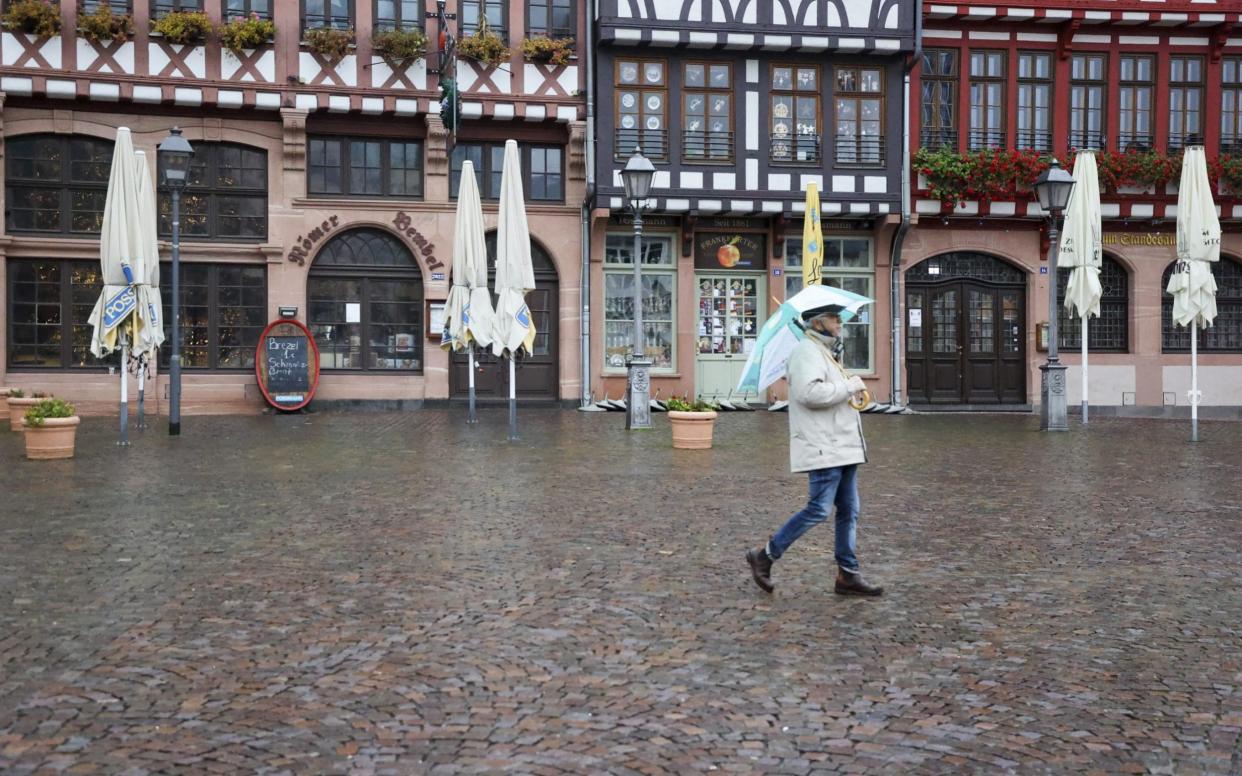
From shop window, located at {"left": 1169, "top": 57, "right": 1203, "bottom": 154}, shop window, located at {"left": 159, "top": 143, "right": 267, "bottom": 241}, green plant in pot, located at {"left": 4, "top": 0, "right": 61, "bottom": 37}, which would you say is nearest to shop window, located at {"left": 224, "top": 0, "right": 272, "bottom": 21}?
shop window, located at {"left": 159, "top": 143, "right": 267, "bottom": 241}

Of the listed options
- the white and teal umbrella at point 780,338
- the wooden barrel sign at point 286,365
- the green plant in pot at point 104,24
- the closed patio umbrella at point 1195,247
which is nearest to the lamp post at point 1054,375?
the closed patio umbrella at point 1195,247

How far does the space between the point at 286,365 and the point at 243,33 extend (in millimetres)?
6034

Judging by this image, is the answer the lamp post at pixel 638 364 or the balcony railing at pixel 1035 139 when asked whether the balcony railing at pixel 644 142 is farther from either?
the balcony railing at pixel 1035 139

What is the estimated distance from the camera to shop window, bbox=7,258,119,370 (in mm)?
22938

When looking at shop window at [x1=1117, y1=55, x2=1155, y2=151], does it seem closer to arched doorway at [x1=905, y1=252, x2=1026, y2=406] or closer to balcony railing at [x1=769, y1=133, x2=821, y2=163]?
arched doorway at [x1=905, y1=252, x2=1026, y2=406]

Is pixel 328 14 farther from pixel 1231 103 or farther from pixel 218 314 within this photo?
pixel 1231 103

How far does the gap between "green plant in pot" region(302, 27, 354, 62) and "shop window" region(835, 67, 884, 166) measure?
31.5 ft

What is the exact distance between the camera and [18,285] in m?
22.9

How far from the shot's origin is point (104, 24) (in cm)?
2222

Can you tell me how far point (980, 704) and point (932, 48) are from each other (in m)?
23.2

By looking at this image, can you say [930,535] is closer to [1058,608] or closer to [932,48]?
[1058,608]

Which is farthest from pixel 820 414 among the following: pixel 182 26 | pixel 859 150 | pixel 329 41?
pixel 859 150

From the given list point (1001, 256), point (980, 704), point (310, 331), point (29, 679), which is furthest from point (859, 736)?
point (1001, 256)

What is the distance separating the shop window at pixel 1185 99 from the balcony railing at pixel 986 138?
3.58 meters
